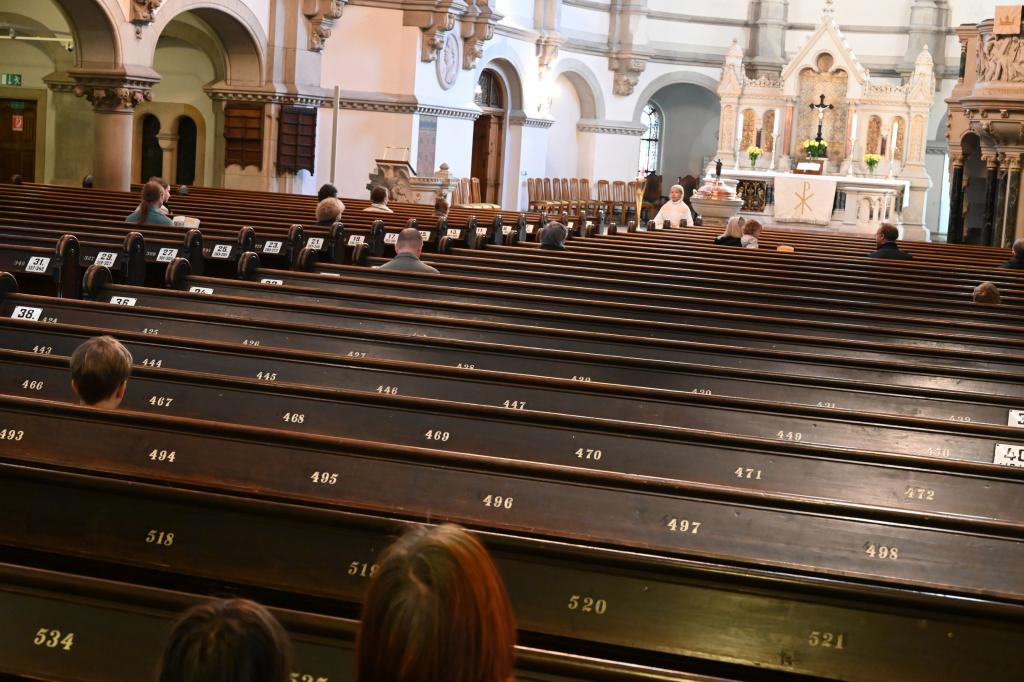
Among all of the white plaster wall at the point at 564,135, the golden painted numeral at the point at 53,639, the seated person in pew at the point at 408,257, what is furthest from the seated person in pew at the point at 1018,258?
the white plaster wall at the point at 564,135

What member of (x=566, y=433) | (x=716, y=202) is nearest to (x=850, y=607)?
(x=566, y=433)

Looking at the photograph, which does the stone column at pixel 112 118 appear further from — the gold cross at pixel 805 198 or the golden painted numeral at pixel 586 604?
the golden painted numeral at pixel 586 604

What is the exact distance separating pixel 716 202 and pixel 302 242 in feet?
36.4

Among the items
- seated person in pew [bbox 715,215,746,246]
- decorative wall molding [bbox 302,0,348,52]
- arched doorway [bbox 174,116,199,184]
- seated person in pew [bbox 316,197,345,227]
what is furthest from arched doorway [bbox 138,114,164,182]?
seated person in pew [bbox 316,197,345,227]

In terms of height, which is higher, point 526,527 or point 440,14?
point 440,14

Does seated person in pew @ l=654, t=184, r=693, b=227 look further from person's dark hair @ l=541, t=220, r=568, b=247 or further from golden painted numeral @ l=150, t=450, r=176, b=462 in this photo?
golden painted numeral @ l=150, t=450, r=176, b=462

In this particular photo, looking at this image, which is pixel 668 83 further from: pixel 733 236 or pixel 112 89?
pixel 733 236

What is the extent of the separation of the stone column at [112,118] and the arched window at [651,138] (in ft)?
48.2

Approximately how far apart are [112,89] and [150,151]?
4.82m

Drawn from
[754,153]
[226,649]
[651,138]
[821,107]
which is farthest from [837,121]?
[226,649]

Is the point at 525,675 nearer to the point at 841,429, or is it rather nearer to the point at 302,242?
the point at 841,429

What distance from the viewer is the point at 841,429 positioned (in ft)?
13.3

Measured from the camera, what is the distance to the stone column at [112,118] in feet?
53.1

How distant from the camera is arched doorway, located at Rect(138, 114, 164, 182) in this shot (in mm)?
20719
